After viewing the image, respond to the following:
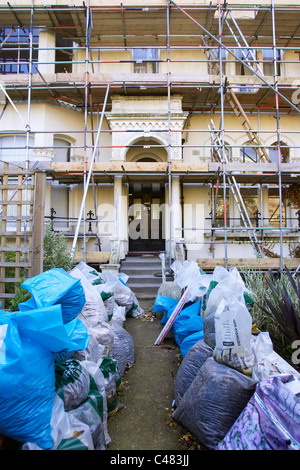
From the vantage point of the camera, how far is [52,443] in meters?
1.54

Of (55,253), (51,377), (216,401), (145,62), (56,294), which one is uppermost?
(145,62)

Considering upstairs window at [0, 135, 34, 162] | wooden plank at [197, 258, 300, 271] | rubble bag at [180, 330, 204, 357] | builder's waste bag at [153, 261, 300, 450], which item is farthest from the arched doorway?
builder's waste bag at [153, 261, 300, 450]

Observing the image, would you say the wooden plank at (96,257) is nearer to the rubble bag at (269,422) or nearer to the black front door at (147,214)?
the black front door at (147,214)

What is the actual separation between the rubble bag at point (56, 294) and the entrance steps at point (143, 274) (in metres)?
4.56

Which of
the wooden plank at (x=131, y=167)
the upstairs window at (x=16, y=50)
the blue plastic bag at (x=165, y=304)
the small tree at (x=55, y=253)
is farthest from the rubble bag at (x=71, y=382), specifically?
the upstairs window at (x=16, y=50)

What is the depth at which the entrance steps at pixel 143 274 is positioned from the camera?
6863 mm

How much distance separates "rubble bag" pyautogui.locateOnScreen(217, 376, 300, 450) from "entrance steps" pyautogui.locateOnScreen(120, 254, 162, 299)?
16.1 feet

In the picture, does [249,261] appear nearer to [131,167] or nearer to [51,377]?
[131,167]

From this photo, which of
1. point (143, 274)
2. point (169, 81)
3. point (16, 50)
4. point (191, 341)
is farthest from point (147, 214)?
point (16, 50)

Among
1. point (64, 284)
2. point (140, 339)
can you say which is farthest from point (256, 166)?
point (64, 284)

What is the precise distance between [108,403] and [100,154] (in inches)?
331

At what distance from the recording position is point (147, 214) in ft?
33.0

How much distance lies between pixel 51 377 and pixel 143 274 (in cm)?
580
